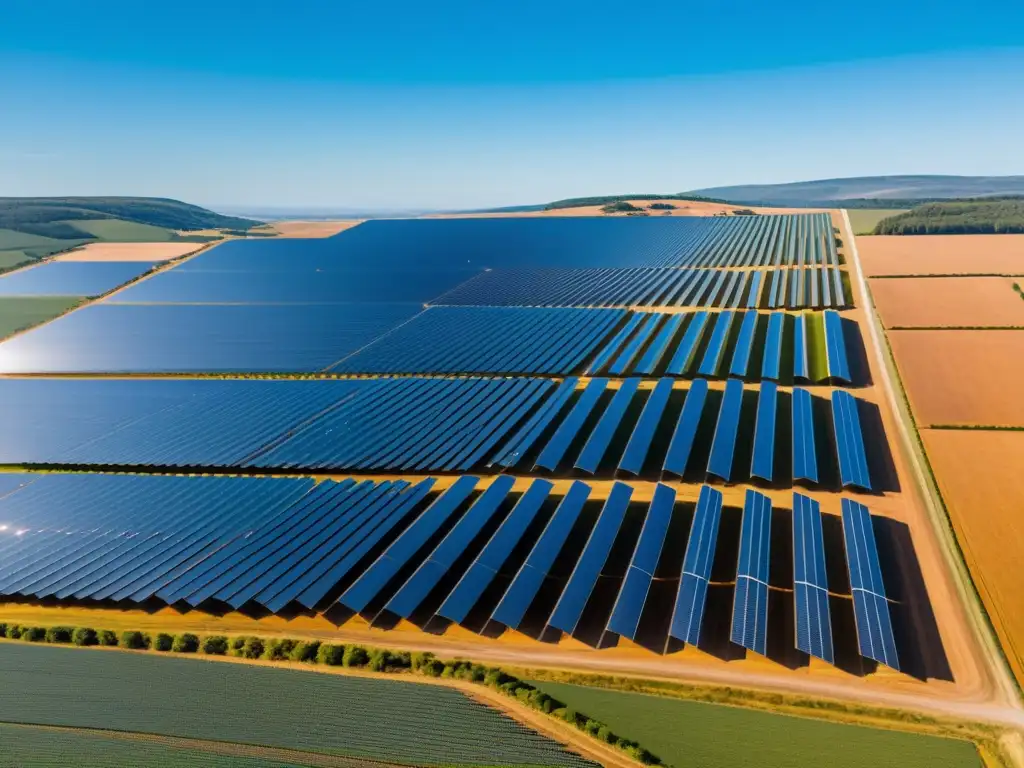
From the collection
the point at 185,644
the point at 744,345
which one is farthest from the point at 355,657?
the point at 744,345

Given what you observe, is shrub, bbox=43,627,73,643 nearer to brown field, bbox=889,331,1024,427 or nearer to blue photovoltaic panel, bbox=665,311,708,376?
blue photovoltaic panel, bbox=665,311,708,376

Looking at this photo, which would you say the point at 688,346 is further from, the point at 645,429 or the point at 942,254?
the point at 942,254

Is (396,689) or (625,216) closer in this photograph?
(396,689)

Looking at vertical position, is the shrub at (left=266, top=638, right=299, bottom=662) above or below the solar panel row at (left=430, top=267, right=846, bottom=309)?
below

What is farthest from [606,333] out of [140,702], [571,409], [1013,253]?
[1013,253]

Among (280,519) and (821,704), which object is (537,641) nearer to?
(821,704)

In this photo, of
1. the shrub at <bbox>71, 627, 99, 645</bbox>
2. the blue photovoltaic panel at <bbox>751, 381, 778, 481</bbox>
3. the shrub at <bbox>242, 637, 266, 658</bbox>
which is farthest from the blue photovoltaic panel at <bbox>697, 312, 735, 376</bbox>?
the shrub at <bbox>71, 627, 99, 645</bbox>
